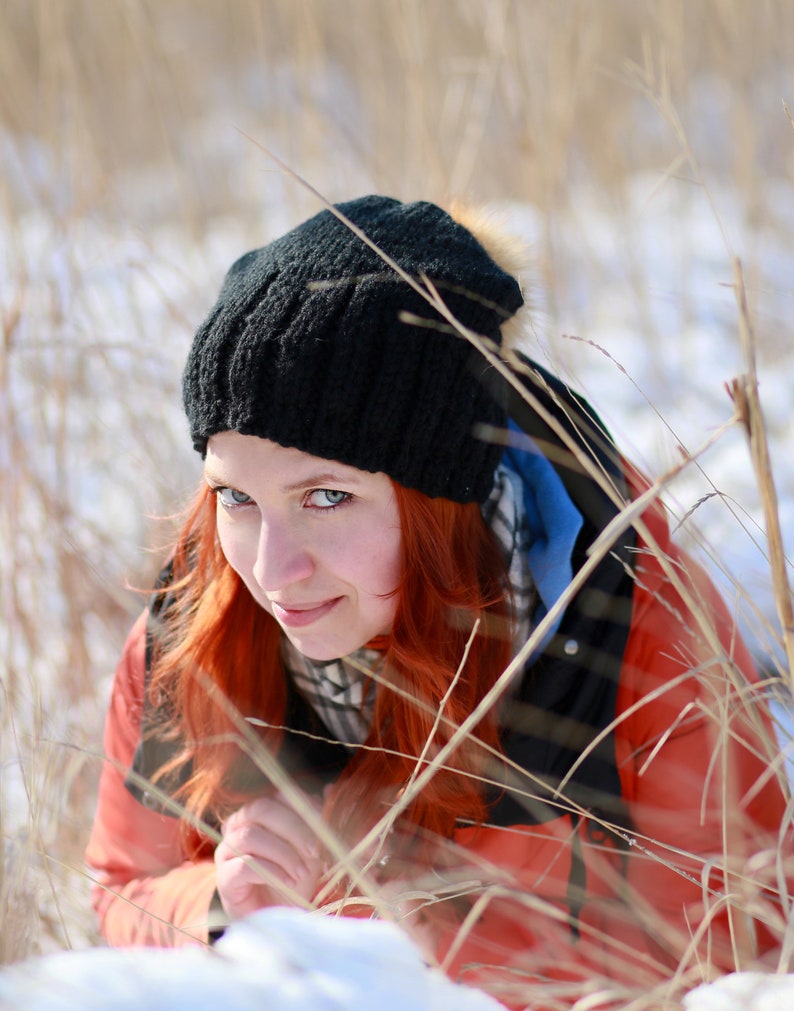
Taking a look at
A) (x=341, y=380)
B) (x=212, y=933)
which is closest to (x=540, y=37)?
(x=341, y=380)

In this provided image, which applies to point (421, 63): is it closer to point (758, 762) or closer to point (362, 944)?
point (758, 762)

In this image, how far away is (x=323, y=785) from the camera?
1.36 meters

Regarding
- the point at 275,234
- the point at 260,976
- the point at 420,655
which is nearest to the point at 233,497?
the point at 420,655

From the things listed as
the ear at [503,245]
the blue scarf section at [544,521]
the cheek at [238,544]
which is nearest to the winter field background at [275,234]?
the ear at [503,245]

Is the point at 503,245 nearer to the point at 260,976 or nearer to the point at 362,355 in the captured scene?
the point at 362,355

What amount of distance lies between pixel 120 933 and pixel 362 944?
2.61 ft

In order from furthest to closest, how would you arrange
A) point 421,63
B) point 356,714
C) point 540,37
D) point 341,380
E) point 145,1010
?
point 540,37
point 421,63
point 356,714
point 341,380
point 145,1010

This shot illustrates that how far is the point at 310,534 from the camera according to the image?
105 centimetres

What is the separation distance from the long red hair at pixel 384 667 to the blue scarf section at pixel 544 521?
6cm

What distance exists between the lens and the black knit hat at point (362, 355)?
996 millimetres

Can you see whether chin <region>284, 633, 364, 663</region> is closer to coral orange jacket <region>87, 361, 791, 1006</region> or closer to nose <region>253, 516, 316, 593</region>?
nose <region>253, 516, 316, 593</region>

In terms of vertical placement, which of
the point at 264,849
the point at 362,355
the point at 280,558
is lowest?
the point at 264,849

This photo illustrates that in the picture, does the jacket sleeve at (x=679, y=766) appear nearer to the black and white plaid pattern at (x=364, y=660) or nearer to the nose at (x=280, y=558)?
the black and white plaid pattern at (x=364, y=660)

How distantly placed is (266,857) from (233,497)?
0.51 meters
